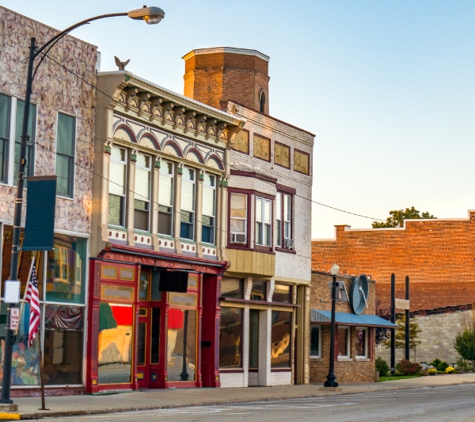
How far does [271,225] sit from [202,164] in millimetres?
5028

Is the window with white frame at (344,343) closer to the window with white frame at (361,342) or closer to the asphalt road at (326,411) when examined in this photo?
the window with white frame at (361,342)

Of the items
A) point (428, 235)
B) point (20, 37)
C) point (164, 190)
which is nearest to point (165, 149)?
point (164, 190)

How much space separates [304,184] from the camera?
1591 inches

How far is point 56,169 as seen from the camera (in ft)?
87.7

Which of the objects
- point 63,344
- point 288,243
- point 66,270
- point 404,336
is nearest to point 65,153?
point 66,270

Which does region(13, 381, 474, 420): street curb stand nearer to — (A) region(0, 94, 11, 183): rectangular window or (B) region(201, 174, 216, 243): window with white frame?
(B) region(201, 174, 216, 243): window with white frame

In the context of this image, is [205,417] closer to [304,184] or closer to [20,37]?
[20,37]

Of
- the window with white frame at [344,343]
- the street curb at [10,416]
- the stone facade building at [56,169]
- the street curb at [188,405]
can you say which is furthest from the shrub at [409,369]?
the street curb at [10,416]

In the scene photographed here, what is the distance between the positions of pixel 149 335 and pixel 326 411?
9419mm

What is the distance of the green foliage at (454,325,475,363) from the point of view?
59344mm

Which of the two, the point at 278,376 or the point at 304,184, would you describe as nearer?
the point at 278,376

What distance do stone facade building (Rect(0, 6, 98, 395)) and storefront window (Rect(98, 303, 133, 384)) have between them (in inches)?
35.3

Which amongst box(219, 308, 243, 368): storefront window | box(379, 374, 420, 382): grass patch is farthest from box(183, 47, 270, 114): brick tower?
box(379, 374, 420, 382): grass patch

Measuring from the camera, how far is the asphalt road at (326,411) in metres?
20.2
